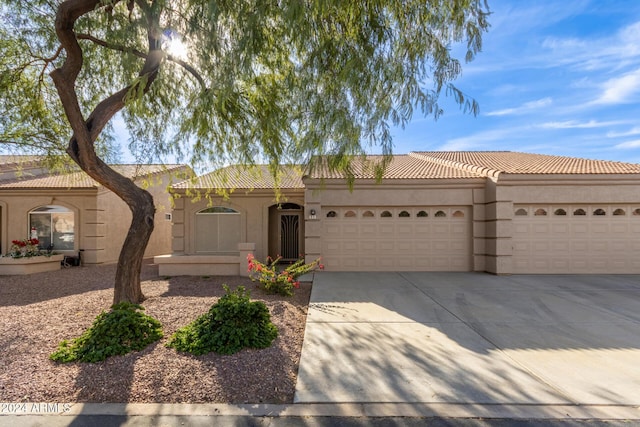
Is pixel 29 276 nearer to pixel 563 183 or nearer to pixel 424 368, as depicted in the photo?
pixel 424 368

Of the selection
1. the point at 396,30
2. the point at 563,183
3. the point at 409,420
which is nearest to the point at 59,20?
the point at 396,30

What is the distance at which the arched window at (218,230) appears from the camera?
1366 centimetres

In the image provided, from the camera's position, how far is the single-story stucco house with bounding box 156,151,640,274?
10930 mm

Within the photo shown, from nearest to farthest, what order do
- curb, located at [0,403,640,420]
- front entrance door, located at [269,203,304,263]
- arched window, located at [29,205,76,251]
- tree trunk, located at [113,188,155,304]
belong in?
1. curb, located at [0,403,640,420]
2. tree trunk, located at [113,188,155,304]
3. arched window, located at [29,205,76,251]
4. front entrance door, located at [269,203,304,263]

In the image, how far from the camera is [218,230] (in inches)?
538

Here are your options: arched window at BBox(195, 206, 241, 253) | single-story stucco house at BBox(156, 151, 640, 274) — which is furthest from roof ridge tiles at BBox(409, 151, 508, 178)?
arched window at BBox(195, 206, 241, 253)

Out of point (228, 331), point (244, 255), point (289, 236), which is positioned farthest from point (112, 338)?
point (289, 236)

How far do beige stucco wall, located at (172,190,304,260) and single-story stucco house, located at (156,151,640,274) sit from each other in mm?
42

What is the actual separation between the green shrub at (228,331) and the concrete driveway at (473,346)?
75cm

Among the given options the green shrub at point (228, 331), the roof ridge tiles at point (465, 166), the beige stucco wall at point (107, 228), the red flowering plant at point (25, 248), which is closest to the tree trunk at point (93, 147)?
the green shrub at point (228, 331)

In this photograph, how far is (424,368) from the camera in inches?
166

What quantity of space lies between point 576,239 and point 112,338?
13550mm

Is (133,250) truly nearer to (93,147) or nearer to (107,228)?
(93,147)

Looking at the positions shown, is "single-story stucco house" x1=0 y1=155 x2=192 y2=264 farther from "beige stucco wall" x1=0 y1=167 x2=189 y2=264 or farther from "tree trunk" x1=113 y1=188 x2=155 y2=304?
"tree trunk" x1=113 y1=188 x2=155 y2=304
